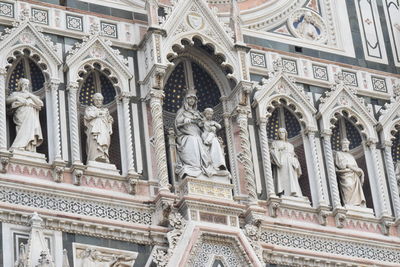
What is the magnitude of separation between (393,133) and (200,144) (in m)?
3.31

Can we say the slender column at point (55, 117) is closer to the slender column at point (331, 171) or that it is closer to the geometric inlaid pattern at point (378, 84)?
the slender column at point (331, 171)

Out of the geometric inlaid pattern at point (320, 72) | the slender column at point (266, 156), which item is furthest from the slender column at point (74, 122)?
the geometric inlaid pattern at point (320, 72)

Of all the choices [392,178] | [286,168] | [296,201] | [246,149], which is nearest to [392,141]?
[392,178]

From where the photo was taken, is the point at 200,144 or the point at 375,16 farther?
the point at 375,16

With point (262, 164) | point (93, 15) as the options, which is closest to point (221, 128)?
point (262, 164)

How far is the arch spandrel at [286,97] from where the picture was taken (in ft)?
76.7

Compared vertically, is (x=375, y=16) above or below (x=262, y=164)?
above

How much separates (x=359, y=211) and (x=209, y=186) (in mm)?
2421

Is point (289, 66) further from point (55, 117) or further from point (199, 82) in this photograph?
point (55, 117)

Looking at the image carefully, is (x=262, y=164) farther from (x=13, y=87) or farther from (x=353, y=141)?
(x=13, y=87)

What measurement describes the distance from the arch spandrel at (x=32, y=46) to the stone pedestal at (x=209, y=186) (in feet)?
7.39

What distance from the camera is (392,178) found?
23.7 meters

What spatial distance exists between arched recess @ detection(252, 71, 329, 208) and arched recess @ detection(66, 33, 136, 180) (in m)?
1.93

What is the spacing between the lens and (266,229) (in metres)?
22.2
